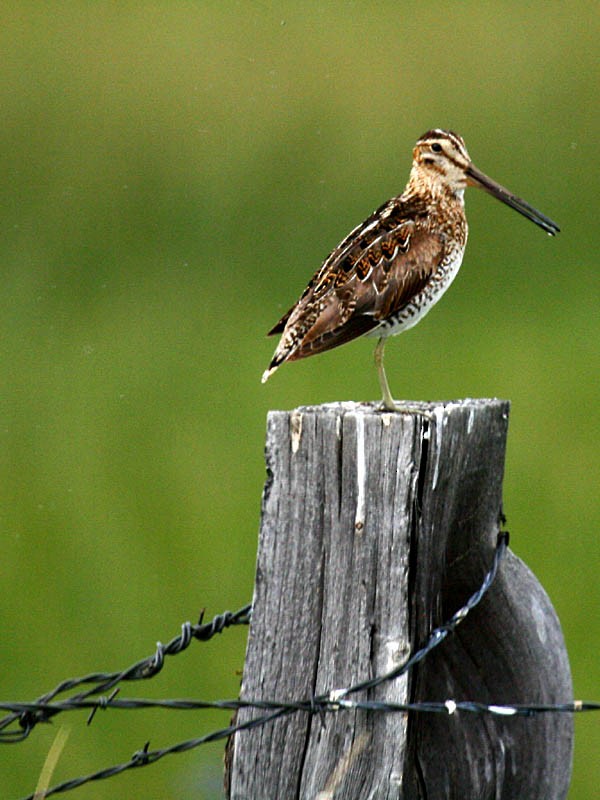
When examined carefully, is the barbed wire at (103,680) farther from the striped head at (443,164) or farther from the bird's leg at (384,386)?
the striped head at (443,164)

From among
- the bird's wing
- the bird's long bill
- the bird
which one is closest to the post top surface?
the bird

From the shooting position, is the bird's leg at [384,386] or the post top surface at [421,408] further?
the bird's leg at [384,386]

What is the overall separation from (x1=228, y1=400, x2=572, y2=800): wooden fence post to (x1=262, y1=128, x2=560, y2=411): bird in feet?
2.64

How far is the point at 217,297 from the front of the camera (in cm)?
1602

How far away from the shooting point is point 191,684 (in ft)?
33.5

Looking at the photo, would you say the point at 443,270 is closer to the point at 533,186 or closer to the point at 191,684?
the point at 191,684

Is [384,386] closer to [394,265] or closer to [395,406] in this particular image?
[394,265]

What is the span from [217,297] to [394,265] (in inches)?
Answer: 410

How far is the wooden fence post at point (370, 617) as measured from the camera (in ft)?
13.6

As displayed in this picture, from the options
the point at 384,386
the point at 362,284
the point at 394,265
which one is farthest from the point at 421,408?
the point at 394,265

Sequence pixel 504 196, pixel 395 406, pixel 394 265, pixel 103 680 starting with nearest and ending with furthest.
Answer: pixel 103 680 < pixel 395 406 < pixel 394 265 < pixel 504 196

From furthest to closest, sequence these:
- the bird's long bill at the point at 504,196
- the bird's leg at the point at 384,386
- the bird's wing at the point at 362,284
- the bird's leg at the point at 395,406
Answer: the bird's long bill at the point at 504,196 < the bird's wing at the point at 362,284 < the bird's leg at the point at 384,386 < the bird's leg at the point at 395,406

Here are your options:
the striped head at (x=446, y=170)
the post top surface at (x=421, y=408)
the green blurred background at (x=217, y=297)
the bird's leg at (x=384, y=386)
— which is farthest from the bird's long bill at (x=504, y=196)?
the green blurred background at (x=217, y=297)

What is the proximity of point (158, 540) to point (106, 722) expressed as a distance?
2.31m
